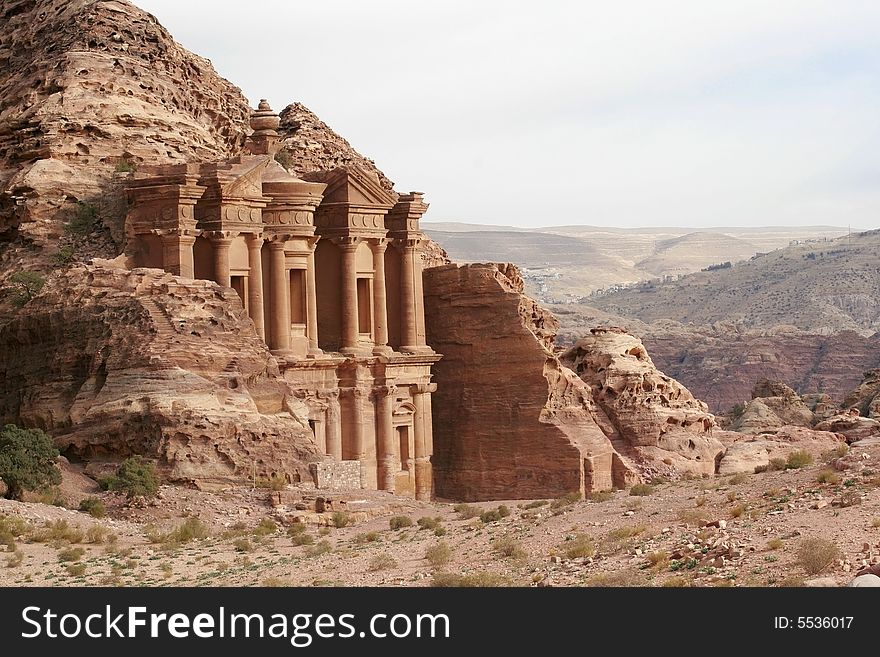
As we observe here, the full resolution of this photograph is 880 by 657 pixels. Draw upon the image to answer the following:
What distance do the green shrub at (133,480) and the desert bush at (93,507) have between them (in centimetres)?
70

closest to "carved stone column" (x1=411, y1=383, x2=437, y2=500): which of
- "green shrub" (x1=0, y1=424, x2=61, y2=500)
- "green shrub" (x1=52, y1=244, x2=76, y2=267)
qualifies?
"green shrub" (x1=52, y1=244, x2=76, y2=267)

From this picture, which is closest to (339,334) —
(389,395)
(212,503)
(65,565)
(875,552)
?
(389,395)

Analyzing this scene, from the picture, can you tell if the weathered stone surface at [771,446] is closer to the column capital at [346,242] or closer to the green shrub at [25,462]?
the column capital at [346,242]


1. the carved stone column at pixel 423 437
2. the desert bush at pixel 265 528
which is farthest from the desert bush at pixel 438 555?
the carved stone column at pixel 423 437

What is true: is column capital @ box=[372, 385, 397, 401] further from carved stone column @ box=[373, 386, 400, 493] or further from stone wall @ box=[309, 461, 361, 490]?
stone wall @ box=[309, 461, 361, 490]

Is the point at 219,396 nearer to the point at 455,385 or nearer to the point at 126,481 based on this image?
the point at 126,481

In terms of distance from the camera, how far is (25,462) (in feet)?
137

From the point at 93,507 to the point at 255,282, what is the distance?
14554 mm

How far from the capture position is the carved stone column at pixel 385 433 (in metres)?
58.2

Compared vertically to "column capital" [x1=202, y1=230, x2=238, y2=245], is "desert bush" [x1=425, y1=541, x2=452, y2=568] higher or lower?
lower

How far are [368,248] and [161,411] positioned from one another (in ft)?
53.8

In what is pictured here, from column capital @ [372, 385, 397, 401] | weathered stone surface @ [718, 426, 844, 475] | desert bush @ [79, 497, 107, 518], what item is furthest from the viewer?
weathered stone surface @ [718, 426, 844, 475]

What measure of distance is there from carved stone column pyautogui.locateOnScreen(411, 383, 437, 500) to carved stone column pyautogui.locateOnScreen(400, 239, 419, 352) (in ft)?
5.15

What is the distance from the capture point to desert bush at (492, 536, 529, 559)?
109 ft
